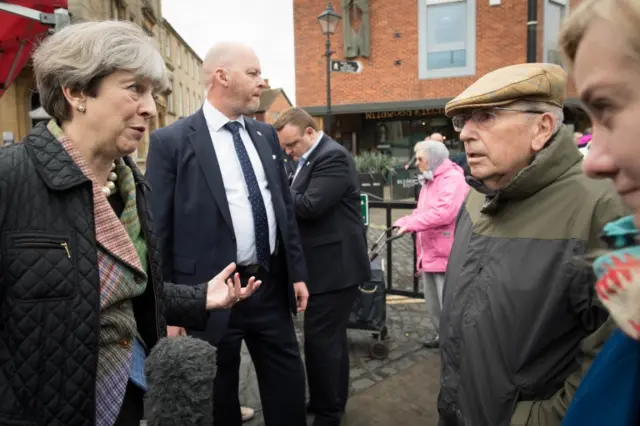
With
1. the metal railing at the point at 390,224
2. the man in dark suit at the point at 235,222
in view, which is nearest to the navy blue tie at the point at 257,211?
the man in dark suit at the point at 235,222

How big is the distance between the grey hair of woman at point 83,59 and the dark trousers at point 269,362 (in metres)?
1.38

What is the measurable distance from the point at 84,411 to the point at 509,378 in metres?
1.32

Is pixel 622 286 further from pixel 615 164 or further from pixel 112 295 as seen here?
pixel 112 295

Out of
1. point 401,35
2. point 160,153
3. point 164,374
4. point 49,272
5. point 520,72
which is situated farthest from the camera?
point 401,35

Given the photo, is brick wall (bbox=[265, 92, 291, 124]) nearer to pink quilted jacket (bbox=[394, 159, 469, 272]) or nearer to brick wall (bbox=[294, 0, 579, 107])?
brick wall (bbox=[294, 0, 579, 107])

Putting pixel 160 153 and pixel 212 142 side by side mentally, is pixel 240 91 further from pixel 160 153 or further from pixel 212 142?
pixel 160 153

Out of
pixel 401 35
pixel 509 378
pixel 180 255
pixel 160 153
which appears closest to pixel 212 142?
pixel 160 153

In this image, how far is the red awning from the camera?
17.7 feet

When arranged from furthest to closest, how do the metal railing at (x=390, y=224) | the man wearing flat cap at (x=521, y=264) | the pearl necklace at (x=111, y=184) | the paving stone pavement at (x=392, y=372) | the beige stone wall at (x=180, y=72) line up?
the beige stone wall at (x=180, y=72) < the metal railing at (x=390, y=224) < the paving stone pavement at (x=392, y=372) < the pearl necklace at (x=111, y=184) < the man wearing flat cap at (x=521, y=264)

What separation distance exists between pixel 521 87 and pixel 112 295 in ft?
5.16

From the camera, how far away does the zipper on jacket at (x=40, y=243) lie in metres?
1.43

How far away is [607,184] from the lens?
5.32ft

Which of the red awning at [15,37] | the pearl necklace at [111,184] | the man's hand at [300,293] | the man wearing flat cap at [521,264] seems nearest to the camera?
the man wearing flat cap at [521,264]

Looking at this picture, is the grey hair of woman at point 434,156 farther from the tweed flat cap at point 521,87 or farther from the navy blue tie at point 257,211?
the tweed flat cap at point 521,87
